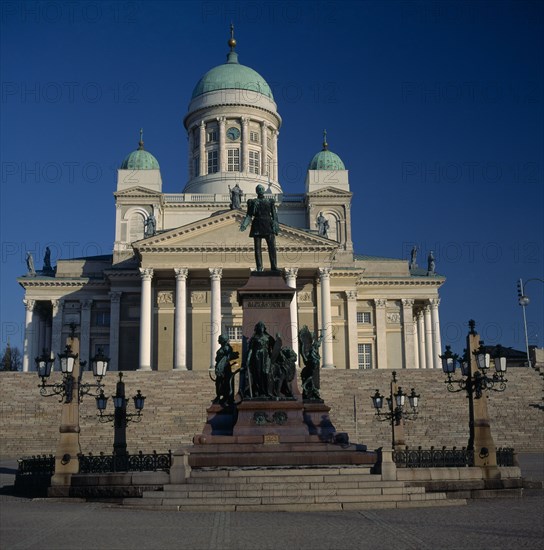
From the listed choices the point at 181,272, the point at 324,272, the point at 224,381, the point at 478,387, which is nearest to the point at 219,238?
the point at 181,272

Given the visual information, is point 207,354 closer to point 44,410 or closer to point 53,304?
point 53,304

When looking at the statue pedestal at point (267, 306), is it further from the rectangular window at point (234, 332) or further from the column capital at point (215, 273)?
the rectangular window at point (234, 332)

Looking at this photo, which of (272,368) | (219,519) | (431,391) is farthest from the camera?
(431,391)

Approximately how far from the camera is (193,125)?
78625 mm

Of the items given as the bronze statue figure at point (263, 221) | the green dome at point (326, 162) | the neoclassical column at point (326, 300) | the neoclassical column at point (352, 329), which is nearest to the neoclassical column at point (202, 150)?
the green dome at point (326, 162)

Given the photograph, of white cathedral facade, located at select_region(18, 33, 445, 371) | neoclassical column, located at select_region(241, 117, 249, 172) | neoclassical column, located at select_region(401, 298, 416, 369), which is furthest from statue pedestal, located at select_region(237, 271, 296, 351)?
neoclassical column, located at select_region(241, 117, 249, 172)

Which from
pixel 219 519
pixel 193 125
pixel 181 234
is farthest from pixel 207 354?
pixel 219 519

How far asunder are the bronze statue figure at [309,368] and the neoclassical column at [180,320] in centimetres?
3659

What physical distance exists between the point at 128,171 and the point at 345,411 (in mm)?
37370

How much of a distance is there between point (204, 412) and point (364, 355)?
92.5 ft

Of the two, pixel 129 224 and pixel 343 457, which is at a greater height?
pixel 129 224

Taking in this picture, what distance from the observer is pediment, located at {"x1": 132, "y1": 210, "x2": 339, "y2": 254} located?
58156 millimetres

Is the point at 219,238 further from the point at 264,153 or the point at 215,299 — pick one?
the point at 264,153

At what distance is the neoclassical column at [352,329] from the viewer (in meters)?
62.0
